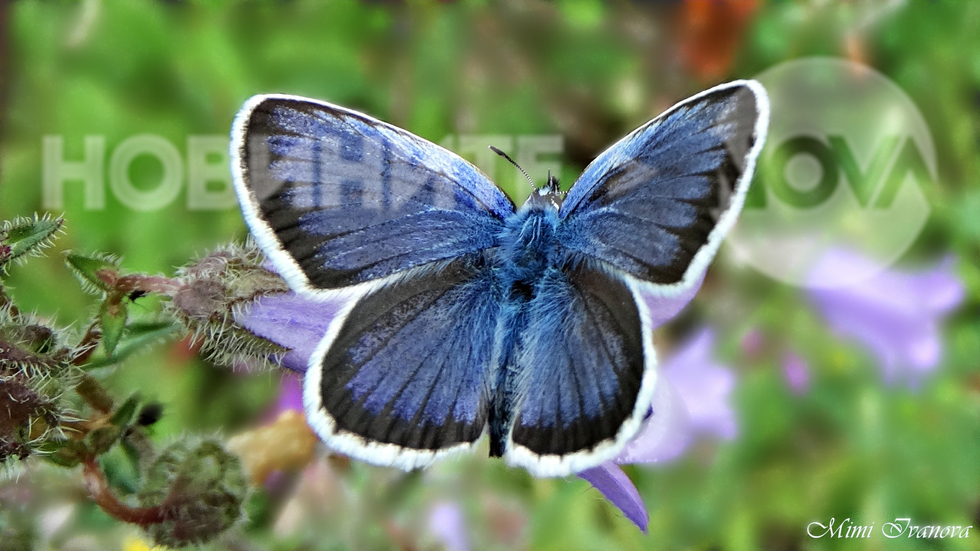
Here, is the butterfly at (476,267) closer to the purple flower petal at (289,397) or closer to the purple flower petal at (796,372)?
the purple flower petal at (289,397)

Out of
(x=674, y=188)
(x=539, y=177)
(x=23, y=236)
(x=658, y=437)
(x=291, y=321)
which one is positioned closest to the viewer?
(x=674, y=188)

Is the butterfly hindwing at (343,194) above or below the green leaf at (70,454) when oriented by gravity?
above

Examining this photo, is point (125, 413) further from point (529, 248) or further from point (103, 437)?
point (529, 248)

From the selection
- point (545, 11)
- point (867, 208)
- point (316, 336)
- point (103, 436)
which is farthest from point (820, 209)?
point (103, 436)

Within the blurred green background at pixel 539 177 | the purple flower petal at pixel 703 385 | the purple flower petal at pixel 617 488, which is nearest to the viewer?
the purple flower petal at pixel 617 488

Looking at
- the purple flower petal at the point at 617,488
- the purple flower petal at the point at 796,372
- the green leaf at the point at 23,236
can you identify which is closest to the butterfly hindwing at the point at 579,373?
the purple flower petal at the point at 617,488

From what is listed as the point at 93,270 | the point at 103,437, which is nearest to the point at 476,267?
the point at 93,270

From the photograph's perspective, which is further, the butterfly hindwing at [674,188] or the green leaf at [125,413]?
the green leaf at [125,413]
